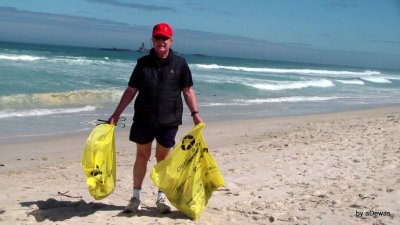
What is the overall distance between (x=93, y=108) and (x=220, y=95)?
7253 millimetres

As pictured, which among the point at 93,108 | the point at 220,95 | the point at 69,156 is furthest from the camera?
the point at 220,95

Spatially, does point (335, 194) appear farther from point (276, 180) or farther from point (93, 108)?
point (93, 108)

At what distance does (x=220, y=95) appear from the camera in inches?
747

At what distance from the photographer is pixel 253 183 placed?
536cm

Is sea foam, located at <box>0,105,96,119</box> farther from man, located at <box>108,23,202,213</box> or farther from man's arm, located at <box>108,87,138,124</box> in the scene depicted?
man, located at <box>108,23,202,213</box>

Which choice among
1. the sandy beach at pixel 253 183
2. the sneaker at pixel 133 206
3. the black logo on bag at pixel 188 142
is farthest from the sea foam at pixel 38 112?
the black logo on bag at pixel 188 142

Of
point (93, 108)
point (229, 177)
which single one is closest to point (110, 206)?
point (229, 177)

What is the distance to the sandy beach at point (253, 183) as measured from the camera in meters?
4.08

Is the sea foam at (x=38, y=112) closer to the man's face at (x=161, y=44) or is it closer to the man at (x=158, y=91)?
the man at (x=158, y=91)

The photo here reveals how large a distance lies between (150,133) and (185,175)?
487 millimetres

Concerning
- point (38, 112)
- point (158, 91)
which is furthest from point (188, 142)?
point (38, 112)

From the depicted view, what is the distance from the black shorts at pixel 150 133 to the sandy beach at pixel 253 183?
66 centimetres

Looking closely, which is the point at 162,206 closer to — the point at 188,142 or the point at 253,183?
the point at 188,142

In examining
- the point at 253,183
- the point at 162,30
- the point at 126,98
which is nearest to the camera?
the point at 162,30
